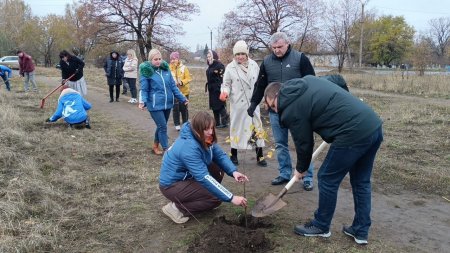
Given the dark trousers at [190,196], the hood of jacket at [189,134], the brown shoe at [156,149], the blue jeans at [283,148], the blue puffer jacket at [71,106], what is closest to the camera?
the hood of jacket at [189,134]

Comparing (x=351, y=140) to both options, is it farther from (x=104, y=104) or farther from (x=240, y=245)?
(x=104, y=104)

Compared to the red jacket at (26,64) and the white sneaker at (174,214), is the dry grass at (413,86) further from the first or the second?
the red jacket at (26,64)

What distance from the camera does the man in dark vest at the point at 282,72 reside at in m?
4.54

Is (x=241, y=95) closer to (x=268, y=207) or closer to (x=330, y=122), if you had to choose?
(x=268, y=207)

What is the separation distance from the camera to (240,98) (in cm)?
563

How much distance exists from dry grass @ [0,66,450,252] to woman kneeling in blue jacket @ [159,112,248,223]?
198 mm

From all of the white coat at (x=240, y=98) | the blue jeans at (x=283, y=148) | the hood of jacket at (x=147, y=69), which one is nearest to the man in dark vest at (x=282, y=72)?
the blue jeans at (x=283, y=148)

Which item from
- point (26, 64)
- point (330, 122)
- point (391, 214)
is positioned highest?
point (26, 64)

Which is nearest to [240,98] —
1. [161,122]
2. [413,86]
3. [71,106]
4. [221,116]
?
[161,122]

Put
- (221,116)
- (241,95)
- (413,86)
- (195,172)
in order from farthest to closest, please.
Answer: (413,86) → (221,116) → (241,95) → (195,172)

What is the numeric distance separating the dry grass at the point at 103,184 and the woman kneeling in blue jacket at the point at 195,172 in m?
0.20

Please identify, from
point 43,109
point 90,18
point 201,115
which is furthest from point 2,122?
point 90,18

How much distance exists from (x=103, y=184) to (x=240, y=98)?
2224 mm

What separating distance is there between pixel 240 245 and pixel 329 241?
84 cm
